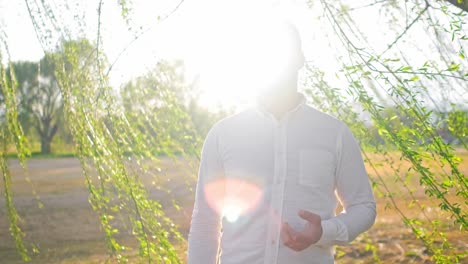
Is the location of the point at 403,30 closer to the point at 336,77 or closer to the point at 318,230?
the point at 336,77

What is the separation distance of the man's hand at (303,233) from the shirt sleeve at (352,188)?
0.72ft

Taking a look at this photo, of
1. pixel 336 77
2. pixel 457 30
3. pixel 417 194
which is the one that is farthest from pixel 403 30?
pixel 417 194

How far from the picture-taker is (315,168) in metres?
1.76

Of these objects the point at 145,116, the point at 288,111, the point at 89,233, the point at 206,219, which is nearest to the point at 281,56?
the point at 288,111

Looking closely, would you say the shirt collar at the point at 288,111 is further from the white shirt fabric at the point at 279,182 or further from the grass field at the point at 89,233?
the grass field at the point at 89,233

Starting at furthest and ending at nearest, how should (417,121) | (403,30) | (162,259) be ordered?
(403,30) < (162,259) < (417,121)

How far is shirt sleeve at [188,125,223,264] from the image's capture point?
1.86 metres

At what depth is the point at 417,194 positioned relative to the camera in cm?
1276

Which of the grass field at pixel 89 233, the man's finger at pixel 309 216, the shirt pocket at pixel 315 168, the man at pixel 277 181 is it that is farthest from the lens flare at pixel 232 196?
the grass field at pixel 89 233

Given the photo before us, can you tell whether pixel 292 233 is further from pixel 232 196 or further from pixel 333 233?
pixel 232 196

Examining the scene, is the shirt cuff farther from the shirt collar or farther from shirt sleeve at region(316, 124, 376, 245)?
the shirt collar

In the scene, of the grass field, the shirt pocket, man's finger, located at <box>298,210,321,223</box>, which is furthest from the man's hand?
the grass field

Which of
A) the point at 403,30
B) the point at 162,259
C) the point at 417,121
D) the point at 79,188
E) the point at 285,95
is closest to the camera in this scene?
the point at 285,95

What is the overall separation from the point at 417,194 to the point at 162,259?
36.3 feet
